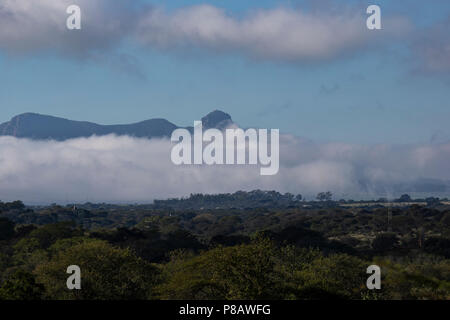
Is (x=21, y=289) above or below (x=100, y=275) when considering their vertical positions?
above

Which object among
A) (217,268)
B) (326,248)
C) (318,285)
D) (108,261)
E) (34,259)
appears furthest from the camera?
(326,248)

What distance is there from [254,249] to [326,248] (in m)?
75.3

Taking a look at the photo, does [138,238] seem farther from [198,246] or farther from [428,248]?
[428,248]

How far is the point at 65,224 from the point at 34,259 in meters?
51.7

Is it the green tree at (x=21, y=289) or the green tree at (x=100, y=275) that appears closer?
the green tree at (x=21, y=289)

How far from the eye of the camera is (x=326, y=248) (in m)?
133

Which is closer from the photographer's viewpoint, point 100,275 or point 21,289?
point 21,289

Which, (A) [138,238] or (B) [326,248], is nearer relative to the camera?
(B) [326,248]

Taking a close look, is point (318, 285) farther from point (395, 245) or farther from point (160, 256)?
point (395, 245)

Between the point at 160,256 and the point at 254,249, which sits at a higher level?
the point at 254,249

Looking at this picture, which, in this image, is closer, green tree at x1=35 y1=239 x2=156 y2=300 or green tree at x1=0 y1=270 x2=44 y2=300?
green tree at x1=0 y1=270 x2=44 y2=300

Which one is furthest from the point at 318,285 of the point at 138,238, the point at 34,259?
the point at 138,238
